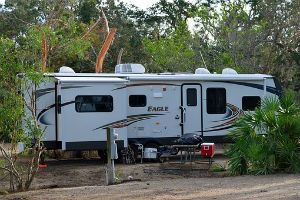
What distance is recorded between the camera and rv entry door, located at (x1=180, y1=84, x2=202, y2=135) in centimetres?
1612

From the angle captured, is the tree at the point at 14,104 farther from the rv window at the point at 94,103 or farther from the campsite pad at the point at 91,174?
the rv window at the point at 94,103

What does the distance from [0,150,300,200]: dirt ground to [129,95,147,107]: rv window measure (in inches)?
111

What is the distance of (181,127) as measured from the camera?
52.8 feet

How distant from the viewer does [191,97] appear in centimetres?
1625

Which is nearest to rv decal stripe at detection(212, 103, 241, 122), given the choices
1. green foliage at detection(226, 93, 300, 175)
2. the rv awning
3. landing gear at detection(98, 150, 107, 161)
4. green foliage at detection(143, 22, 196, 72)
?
the rv awning

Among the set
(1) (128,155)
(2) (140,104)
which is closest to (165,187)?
(1) (128,155)

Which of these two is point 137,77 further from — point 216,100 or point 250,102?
point 250,102

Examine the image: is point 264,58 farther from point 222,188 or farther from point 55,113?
point 222,188

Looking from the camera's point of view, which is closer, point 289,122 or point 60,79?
point 289,122

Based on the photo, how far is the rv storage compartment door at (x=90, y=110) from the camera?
14734 millimetres

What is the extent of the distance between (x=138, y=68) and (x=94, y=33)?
14.9 metres

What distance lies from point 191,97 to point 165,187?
265 inches

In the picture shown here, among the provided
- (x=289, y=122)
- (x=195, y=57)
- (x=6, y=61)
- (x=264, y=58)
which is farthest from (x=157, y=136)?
(x=264, y=58)

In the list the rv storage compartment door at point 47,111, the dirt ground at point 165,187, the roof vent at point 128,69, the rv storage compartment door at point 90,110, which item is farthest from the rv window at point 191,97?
the rv storage compartment door at point 47,111
